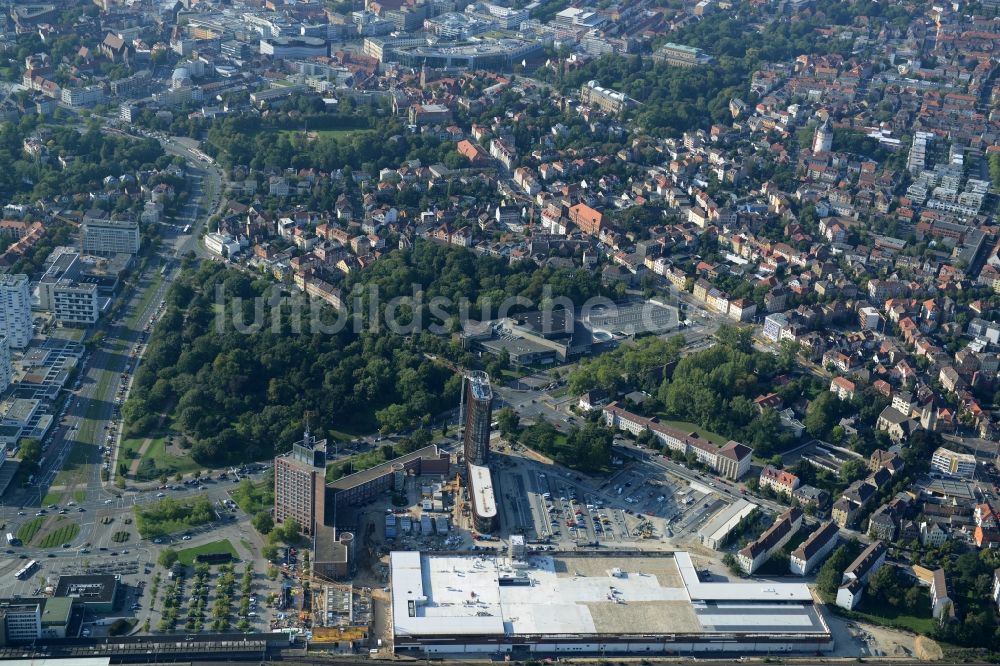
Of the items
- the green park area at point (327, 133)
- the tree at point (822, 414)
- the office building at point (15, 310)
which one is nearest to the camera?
the tree at point (822, 414)

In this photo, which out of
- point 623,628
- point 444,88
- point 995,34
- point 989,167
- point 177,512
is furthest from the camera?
point 995,34

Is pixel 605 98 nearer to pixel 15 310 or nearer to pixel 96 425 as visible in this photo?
pixel 15 310

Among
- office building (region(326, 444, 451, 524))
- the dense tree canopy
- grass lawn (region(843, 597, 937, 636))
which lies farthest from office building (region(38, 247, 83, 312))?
grass lawn (region(843, 597, 937, 636))

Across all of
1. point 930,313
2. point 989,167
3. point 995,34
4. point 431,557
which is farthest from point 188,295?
point 995,34

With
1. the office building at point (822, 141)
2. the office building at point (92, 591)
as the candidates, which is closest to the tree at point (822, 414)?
the office building at point (92, 591)

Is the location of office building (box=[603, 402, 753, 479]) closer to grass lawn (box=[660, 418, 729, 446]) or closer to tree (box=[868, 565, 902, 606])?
grass lawn (box=[660, 418, 729, 446])

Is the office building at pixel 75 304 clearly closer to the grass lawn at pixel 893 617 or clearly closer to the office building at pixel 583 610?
the office building at pixel 583 610

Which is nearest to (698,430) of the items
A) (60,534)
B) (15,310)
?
(60,534)

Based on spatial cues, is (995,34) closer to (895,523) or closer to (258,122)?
(258,122)
